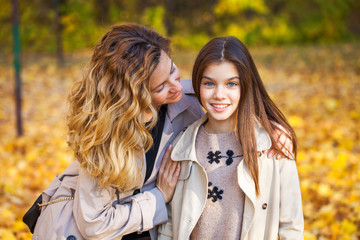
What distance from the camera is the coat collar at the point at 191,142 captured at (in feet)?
6.38

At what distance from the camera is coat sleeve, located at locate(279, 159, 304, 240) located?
193 cm

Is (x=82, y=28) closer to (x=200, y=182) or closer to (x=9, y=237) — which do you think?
(x=9, y=237)

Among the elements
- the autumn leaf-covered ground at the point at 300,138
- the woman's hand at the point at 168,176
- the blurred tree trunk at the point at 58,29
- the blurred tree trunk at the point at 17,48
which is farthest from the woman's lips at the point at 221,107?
the blurred tree trunk at the point at 58,29

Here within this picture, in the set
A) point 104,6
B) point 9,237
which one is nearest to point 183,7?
point 104,6

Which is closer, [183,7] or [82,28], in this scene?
[82,28]

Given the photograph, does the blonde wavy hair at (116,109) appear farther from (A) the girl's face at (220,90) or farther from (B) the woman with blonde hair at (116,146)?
(A) the girl's face at (220,90)

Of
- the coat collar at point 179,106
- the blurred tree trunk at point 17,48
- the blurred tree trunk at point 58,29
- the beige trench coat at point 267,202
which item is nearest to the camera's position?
the beige trench coat at point 267,202

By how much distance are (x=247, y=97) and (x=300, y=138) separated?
3.59 meters

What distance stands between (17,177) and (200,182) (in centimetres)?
289

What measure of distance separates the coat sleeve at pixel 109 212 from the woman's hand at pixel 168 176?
4 centimetres

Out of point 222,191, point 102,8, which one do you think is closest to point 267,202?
point 222,191

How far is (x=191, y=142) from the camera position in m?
2.10

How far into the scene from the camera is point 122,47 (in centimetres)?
199

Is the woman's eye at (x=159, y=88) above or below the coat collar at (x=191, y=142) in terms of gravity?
above
